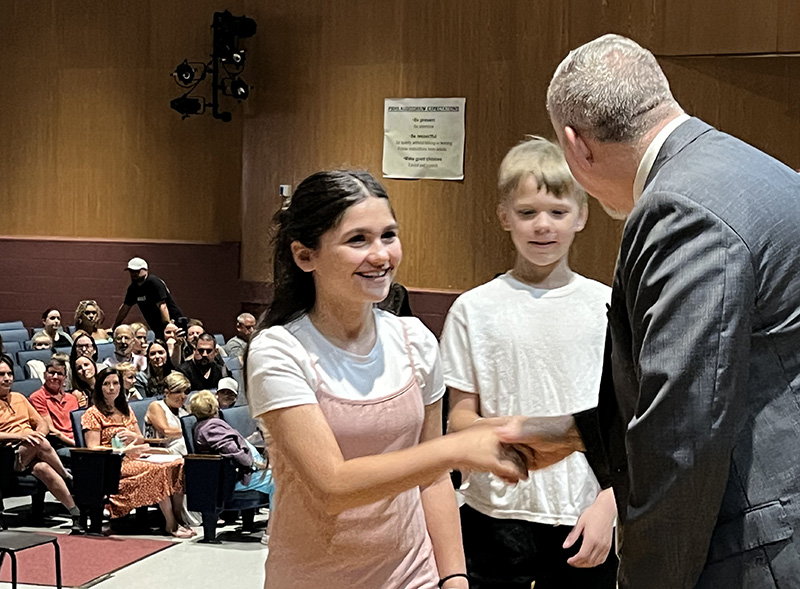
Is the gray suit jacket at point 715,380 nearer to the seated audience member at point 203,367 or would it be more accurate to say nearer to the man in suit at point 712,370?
the man in suit at point 712,370

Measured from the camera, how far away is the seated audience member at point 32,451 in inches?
297

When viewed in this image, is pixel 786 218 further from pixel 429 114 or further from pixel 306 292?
pixel 429 114

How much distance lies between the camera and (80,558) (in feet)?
22.4

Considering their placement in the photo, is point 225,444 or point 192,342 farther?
point 192,342

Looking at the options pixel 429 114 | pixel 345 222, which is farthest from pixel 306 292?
pixel 429 114

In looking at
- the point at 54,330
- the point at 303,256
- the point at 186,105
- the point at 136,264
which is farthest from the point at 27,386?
the point at 303,256

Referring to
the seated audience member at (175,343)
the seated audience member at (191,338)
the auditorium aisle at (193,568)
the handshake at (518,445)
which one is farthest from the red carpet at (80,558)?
the handshake at (518,445)

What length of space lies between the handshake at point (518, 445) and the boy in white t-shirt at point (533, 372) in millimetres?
389

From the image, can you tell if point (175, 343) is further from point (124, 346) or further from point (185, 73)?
point (185, 73)

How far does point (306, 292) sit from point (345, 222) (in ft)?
0.59

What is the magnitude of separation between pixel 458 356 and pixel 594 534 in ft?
1.67

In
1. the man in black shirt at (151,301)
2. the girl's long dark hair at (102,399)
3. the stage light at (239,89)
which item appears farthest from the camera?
the stage light at (239,89)

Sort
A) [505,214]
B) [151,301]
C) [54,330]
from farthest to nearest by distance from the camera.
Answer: [151,301]
[54,330]
[505,214]

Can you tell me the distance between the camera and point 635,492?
152 cm
